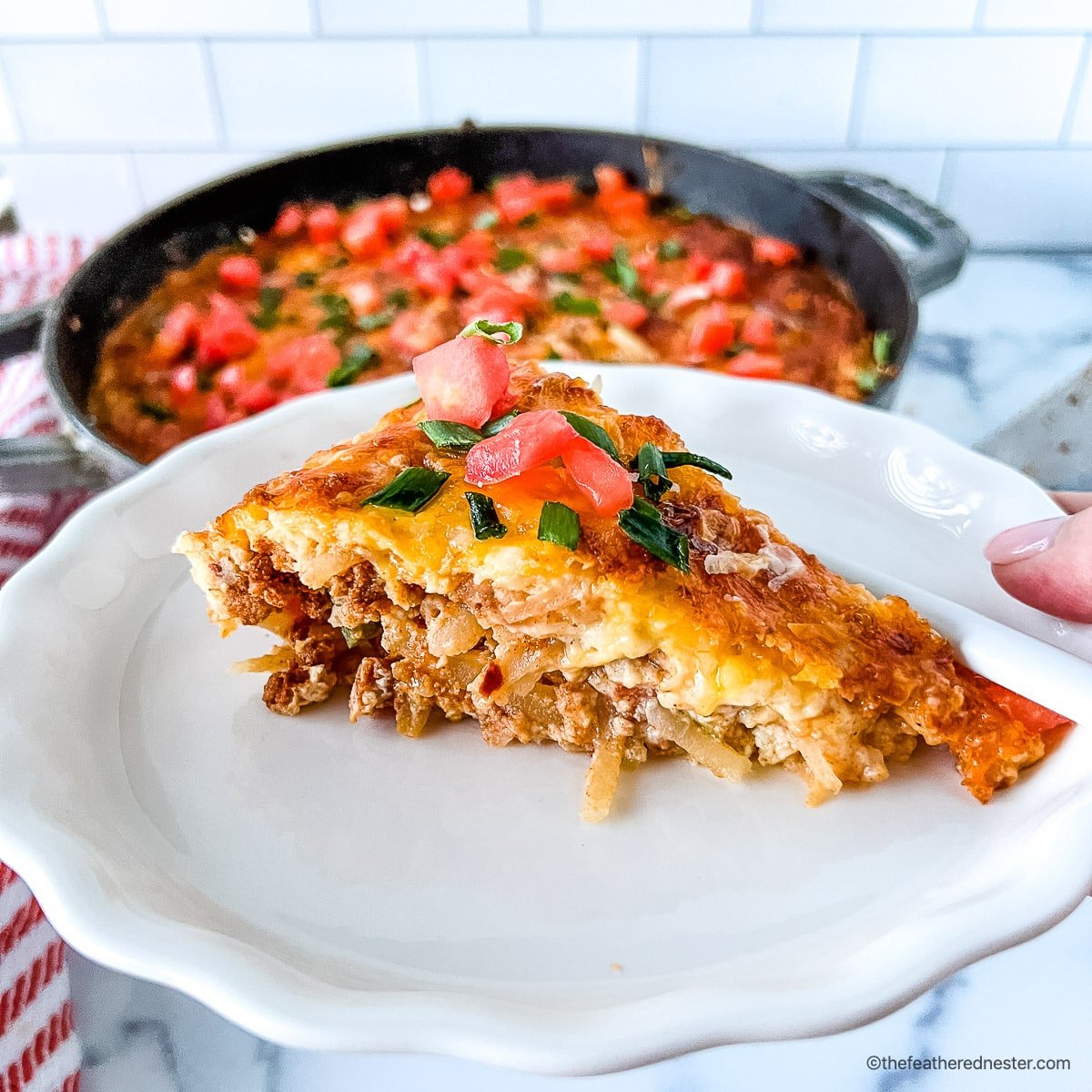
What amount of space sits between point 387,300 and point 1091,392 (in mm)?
2008

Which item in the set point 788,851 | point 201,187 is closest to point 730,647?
point 788,851

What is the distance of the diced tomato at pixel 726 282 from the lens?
127 inches

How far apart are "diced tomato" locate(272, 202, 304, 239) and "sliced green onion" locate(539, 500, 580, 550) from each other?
94.0 inches

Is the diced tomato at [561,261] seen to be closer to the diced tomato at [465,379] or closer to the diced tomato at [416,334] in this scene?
the diced tomato at [416,334]

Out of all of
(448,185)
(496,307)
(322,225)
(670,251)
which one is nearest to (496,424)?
(496,307)

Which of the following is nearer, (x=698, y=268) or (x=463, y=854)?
(x=463, y=854)

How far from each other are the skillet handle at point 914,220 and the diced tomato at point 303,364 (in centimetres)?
154

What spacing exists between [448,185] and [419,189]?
11 centimetres

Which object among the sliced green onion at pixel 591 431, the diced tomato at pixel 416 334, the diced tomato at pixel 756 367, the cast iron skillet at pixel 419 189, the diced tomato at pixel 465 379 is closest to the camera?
the sliced green onion at pixel 591 431

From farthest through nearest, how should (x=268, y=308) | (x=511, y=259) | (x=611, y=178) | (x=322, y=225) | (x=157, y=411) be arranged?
(x=611, y=178) → (x=322, y=225) → (x=511, y=259) → (x=268, y=308) → (x=157, y=411)

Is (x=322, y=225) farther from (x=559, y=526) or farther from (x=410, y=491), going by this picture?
(x=559, y=526)

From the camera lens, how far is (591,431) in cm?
162

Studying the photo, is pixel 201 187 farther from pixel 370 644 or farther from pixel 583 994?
pixel 583 994

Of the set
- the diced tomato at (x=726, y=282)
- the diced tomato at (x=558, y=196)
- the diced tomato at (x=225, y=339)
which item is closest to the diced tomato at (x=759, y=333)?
the diced tomato at (x=726, y=282)
